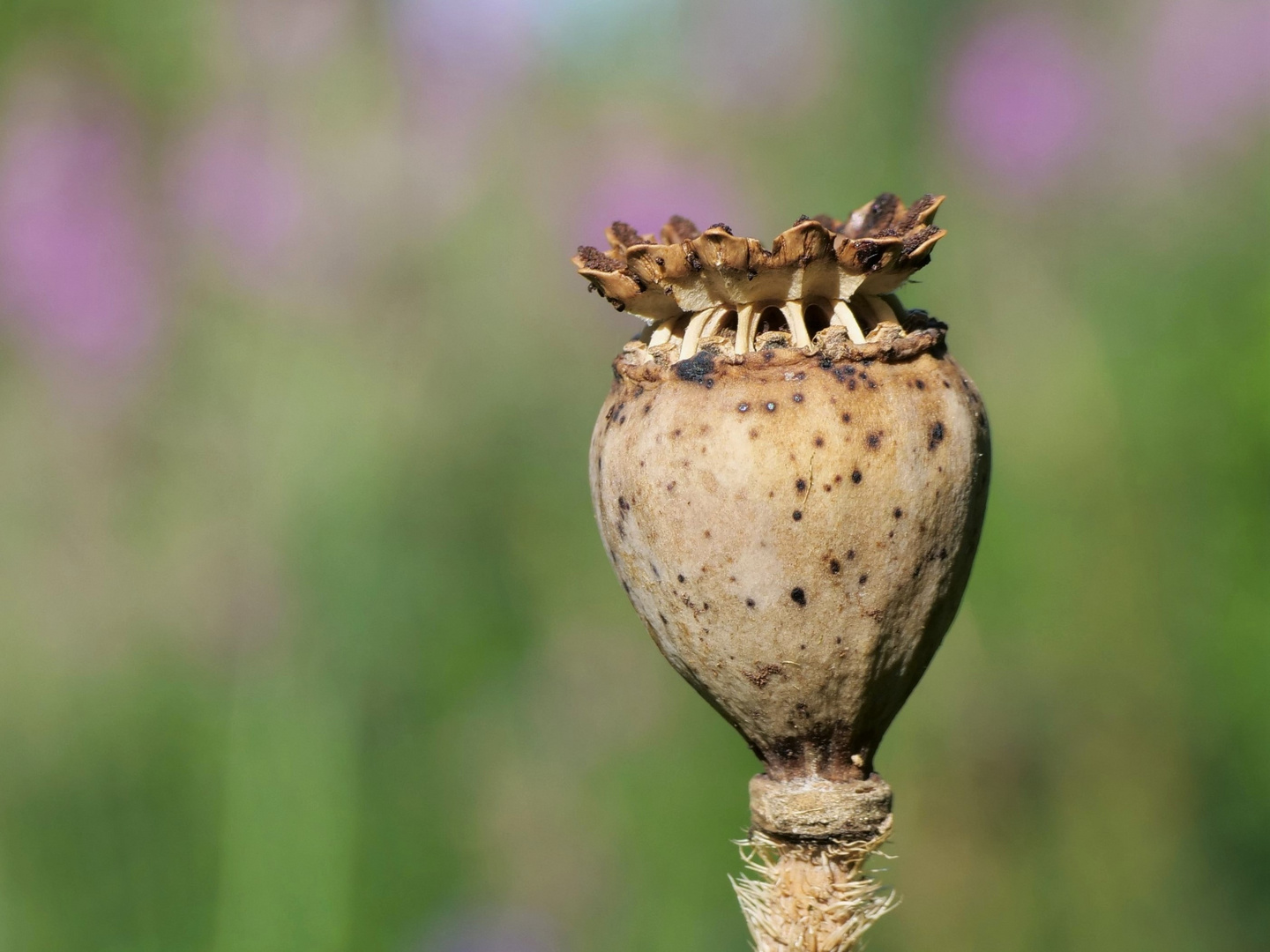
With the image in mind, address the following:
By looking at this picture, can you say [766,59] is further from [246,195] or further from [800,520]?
[800,520]

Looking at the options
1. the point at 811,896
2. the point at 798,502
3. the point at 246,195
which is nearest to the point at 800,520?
the point at 798,502

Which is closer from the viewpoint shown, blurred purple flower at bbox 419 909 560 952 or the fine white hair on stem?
the fine white hair on stem

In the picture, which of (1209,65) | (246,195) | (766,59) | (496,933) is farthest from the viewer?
(766,59)

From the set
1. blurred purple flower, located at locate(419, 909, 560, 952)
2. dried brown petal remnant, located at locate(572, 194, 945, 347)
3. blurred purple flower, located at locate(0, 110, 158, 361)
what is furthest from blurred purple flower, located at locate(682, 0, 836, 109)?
dried brown petal remnant, located at locate(572, 194, 945, 347)

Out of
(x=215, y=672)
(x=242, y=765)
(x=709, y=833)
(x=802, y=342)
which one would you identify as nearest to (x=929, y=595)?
(x=802, y=342)

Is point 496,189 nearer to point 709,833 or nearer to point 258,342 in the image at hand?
point 258,342

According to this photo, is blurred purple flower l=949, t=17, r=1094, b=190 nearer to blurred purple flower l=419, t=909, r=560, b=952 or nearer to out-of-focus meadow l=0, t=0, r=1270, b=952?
out-of-focus meadow l=0, t=0, r=1270, b=952

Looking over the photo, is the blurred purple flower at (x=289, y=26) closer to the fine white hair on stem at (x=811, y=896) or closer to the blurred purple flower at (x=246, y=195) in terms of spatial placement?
the blurred purple flower at (x=246, y=195)
